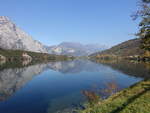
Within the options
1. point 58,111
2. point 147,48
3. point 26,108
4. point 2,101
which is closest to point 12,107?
point 26,108

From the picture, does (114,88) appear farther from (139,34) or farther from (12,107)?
(12,107)

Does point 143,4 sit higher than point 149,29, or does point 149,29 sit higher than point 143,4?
point 143,4

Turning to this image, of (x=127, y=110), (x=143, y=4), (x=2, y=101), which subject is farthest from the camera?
(x=2, y=101)

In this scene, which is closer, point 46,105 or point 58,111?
point 58,111

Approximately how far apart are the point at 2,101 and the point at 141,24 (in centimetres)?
4380

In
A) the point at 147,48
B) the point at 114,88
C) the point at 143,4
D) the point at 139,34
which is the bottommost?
the point at 114,88

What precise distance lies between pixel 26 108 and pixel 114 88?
26.9m

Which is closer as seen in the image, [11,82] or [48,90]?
[48,90]

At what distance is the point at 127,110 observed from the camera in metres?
17.5

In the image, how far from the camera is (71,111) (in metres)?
33.2

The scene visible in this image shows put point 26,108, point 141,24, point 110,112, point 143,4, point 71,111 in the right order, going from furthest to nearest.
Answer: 1. point 26,108
2. point 71,111
3. point 141,24
4. point 143,4
5. point 110,112

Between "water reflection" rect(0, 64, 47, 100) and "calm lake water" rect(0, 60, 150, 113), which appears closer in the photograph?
"calm lake water" rect(0, 60, 150, 113)

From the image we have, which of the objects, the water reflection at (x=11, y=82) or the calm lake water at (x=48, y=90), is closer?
the calm lake water at (x=48, y=90)

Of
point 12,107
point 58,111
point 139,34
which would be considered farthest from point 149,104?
point 12,107
